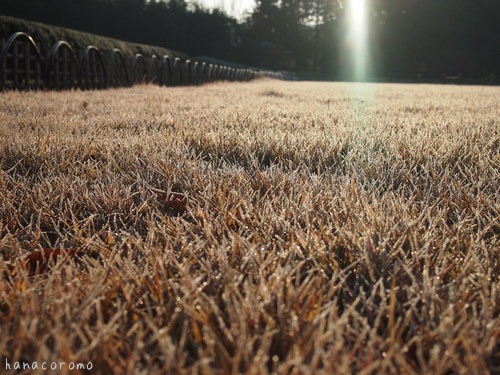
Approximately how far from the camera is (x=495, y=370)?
1.77ft

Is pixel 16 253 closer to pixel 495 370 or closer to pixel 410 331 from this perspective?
pixel 410 331

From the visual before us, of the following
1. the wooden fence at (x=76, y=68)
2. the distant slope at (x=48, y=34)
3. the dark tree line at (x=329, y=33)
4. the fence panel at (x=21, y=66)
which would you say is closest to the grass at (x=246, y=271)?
the fence panel at (x=21, y=66)

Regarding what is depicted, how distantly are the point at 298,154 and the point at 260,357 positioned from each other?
4.36 ft

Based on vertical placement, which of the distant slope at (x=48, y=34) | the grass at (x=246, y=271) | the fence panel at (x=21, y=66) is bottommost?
the grass at (x=246, y=271)

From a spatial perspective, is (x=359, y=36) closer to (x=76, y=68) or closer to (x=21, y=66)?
(x=76, y=68)

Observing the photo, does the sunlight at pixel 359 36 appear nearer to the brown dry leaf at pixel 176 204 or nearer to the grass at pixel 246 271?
the grass at pixel 246 271

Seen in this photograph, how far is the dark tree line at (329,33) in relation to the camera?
39947mm

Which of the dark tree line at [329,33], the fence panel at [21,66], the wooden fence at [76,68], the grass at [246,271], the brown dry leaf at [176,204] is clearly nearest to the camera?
the grass at [246,271]

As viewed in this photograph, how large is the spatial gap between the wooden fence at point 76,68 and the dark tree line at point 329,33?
2866 centimetres

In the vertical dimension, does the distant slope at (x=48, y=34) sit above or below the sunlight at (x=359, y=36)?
below

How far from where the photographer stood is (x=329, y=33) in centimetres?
5091

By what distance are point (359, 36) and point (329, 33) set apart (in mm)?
3884

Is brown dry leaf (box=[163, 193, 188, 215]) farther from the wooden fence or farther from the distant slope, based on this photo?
the distant slope

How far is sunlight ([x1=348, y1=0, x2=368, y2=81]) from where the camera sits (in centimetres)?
4828
